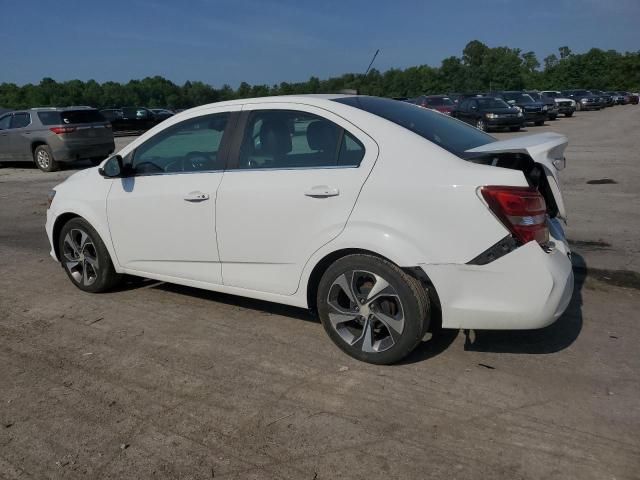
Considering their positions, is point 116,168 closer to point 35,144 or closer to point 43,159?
point 43,159

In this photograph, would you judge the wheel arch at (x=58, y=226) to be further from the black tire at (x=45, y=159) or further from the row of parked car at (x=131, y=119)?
the row of parked car at (x=131, y=119)

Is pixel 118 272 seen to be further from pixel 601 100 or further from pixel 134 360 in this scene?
pixel 601 100

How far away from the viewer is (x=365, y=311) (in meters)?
3.64

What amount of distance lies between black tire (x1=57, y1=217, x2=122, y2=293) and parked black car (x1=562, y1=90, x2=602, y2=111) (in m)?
47.4

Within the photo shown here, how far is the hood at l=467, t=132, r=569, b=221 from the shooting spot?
3467 mm

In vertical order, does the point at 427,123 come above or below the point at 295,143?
above

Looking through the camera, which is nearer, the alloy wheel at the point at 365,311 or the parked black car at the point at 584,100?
the alloy wheel at the point at 365,311

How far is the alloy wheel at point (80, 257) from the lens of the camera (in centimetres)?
513

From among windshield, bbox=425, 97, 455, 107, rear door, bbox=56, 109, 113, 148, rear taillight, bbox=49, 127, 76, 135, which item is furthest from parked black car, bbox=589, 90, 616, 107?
rear taillight, bbox=49, 127, 76, 135

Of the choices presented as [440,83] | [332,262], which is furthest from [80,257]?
[440,83]

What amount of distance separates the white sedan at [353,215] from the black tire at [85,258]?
0.29 m

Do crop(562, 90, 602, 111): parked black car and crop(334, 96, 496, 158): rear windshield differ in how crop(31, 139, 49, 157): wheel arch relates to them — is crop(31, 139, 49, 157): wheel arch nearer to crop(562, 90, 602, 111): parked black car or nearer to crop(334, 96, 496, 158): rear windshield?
crop(334, 96, 496, 158): rear windshield

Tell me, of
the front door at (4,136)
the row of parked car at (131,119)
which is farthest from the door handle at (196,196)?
the row of parked car at (131,119)

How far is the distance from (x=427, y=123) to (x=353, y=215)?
0.97 meters
